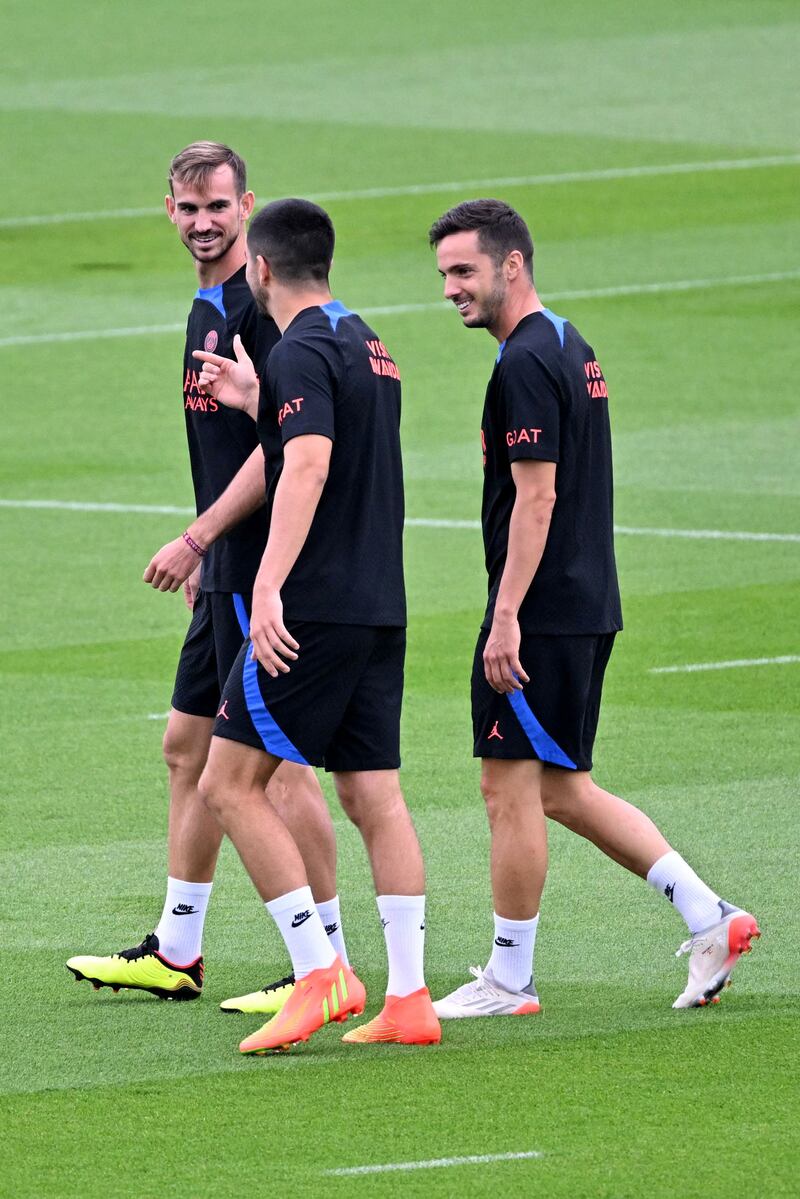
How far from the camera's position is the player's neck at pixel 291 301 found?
7336 mm

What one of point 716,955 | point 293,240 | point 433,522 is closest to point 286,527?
point 293,240

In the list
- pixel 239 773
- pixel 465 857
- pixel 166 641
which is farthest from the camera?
pixel 166 641

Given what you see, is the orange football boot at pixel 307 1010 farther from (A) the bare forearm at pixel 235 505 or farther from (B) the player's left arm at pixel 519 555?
(A) the bare forearm at pixel 235 505

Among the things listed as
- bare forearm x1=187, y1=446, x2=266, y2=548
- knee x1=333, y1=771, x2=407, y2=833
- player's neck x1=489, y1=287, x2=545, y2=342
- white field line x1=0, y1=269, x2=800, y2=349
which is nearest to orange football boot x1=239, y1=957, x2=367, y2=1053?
knee x1=333, y1=771, x2=407, y2=833

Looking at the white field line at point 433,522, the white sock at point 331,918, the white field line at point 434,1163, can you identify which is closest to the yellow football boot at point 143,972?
the white sock at point 331,918

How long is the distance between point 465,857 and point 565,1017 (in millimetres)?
2024

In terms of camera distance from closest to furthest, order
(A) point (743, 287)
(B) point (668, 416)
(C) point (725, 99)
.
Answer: (B) point (668, 416) < (A) point (743, 287) < (C) point (725, 99)

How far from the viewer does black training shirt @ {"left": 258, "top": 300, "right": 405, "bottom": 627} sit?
7191mm

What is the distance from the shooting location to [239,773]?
7266 millimetres

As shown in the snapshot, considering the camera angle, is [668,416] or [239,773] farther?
[668,416]

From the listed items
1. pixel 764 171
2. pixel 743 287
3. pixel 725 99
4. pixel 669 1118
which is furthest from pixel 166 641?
pixel 725 99

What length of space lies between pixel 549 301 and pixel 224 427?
19.4 m

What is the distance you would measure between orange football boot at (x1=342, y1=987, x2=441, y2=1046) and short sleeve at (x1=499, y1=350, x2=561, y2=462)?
156 centimetres

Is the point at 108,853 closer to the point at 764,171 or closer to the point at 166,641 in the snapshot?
the point at 166,641
